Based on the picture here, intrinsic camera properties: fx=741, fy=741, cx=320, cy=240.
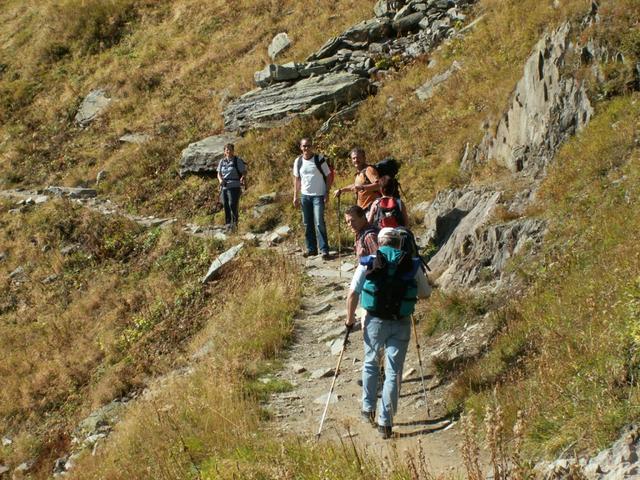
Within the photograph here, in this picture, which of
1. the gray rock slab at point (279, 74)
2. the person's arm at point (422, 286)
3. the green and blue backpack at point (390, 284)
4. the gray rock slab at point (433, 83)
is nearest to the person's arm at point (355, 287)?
the green and blue backpack at point (390, 284)

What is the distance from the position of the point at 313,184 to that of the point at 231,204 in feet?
Result: 12.1

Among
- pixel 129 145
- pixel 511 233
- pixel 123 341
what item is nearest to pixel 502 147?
pixel 511 233

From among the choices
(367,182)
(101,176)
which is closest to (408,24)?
(101,176)

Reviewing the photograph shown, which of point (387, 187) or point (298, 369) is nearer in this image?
point (298, 369)

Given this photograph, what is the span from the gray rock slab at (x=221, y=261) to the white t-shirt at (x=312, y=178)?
83.0 inches

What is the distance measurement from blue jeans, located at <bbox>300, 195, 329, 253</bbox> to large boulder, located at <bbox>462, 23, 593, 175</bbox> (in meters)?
2.94

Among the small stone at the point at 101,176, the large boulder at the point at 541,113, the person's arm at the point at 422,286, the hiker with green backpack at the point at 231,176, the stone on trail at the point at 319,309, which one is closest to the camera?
the person's arm at the point at 422,286

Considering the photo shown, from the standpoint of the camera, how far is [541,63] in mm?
11648

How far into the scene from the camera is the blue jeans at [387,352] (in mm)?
6164

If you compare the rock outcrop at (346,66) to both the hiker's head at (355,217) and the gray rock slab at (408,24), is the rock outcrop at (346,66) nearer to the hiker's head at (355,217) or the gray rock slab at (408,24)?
the gray rock slab at (408,24)

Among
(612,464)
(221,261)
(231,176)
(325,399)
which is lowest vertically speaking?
(325,399)

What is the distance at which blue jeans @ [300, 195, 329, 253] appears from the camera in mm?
12250

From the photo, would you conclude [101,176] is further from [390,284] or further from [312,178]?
[390,284]

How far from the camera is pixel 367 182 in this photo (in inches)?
389
